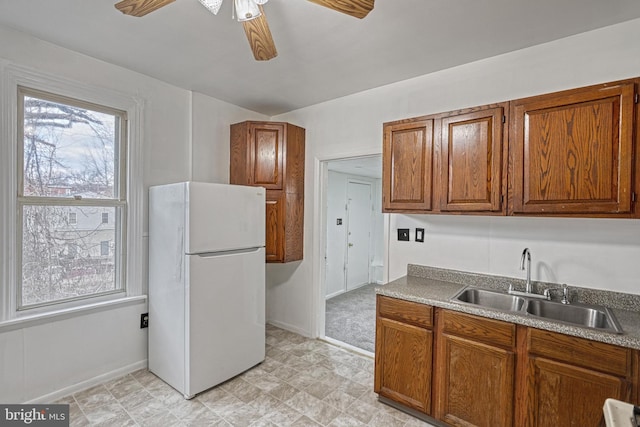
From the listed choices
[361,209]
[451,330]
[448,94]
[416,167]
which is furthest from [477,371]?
[361,209]

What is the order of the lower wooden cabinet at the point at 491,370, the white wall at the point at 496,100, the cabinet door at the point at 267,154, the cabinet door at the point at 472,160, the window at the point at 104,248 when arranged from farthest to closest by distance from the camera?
the cabinet door at the point at 267,154, the window at the point at 104,248, the cabinet door at the point at 472,160, the white wall at the point at 496,100, the lower wooden cabinet at the point at 491,370

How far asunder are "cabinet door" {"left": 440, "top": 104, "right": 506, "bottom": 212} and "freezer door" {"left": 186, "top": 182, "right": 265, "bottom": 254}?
1522 mm

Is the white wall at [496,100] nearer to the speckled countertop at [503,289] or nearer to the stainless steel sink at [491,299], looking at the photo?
the speckled countertop at [503,289]

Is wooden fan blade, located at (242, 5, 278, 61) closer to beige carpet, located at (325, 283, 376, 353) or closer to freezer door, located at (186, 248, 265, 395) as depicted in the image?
freezer door, located at (186, 248, 265, 395)

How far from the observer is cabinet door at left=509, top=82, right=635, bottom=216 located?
1.63 m

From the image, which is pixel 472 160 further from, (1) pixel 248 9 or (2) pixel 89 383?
(2) pixel 89 383

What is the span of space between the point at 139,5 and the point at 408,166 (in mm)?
1853

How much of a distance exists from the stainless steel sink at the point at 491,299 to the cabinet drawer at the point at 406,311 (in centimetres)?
22

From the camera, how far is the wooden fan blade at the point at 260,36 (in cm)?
153

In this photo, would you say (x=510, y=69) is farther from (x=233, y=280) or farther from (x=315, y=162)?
(x=233, y=280)

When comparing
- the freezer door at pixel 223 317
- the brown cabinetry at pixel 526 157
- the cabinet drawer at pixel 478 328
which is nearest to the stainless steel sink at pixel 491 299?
the cabinet drawer at pixel 478 328

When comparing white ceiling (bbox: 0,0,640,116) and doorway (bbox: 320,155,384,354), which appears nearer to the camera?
white ceiling (bbox: 0,0,640,116)

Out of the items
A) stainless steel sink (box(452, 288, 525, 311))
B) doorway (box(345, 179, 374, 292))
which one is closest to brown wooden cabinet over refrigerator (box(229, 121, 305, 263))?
stainless steel sink (box(452, 288, 525, 311))

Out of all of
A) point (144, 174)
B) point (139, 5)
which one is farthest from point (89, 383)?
point (139, 5)
